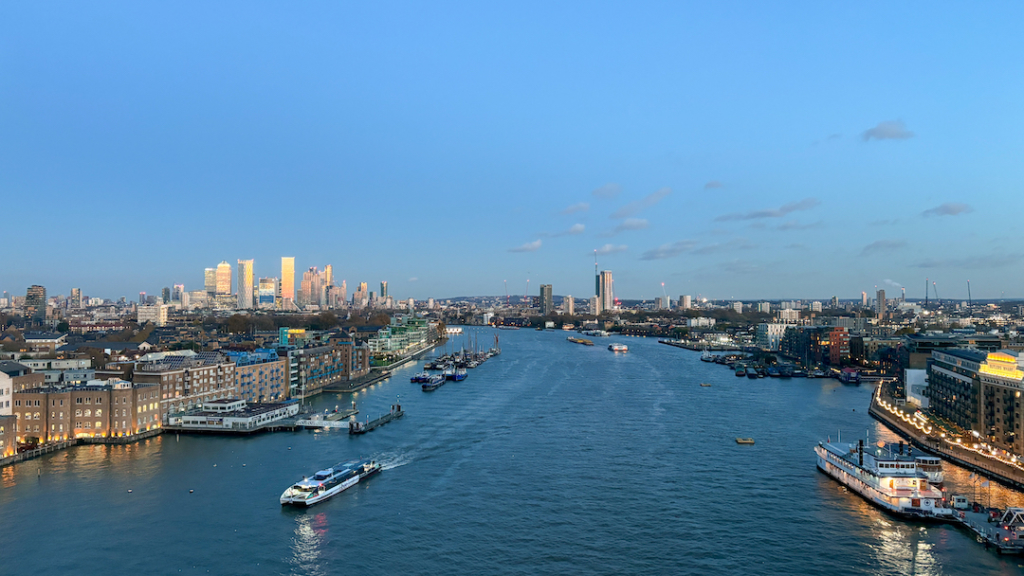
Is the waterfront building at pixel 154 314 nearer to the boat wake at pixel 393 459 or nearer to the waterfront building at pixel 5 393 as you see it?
the waterfront building at pixel 5 393

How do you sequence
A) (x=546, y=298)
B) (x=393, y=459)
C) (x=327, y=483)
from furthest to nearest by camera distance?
(x=546, y=298) < (x=393, y=459) < (x=327, y=483)

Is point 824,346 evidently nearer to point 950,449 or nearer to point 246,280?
point 950,449

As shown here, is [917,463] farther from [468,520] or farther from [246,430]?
[246,430]

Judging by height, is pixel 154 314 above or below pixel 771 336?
above

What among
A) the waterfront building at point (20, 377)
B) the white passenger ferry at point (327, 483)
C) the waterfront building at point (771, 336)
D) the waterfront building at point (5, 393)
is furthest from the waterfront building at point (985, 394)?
the waterfront building at point (771, 336)

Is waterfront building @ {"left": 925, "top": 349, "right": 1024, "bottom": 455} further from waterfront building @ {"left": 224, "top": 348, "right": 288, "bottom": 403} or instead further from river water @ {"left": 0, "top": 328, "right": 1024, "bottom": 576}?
waterfront building @ {"left": 224, "top": 348, "right": 288, "bottom": 403}

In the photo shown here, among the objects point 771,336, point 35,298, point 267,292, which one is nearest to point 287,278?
point 267,292

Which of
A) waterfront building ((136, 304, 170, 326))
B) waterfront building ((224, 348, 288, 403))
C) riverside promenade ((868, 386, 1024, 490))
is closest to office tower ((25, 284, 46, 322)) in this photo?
waterfront building ((136, 304, 170, 326))
